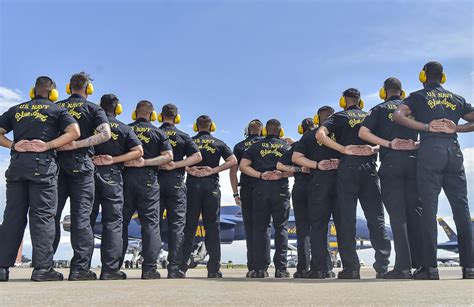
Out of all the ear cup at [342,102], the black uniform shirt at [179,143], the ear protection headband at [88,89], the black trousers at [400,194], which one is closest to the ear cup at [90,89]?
the ear protection headband at [88,89]

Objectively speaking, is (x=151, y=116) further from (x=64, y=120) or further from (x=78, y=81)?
(x=64, y=120)

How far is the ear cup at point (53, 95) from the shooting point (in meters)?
5.09

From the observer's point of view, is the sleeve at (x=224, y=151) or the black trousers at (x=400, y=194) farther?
the sleeve at (x=224, y=151)

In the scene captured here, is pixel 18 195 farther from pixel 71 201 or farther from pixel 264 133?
pixel 264 133

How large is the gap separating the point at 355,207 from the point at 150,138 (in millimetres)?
2735

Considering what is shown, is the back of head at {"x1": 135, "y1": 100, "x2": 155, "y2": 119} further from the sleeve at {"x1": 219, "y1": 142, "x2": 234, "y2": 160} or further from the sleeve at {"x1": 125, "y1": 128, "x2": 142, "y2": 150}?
the sleeve at {"x1": 219, "y1": 142, "x2": 234, "y2": 160}

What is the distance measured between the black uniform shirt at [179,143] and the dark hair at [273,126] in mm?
1245

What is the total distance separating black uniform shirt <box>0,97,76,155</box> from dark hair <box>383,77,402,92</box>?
3642mm

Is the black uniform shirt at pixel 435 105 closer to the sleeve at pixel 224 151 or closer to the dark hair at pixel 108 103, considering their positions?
the sleeve at pixel 224 151

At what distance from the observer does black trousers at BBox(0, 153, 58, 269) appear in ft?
15.4

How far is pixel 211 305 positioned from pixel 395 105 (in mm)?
3771

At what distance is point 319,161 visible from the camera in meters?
6.09

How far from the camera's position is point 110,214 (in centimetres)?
543

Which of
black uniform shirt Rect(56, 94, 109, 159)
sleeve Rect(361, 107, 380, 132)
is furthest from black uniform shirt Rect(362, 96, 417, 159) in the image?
black uniform shirt Rect(56, 94, 109, 159)
